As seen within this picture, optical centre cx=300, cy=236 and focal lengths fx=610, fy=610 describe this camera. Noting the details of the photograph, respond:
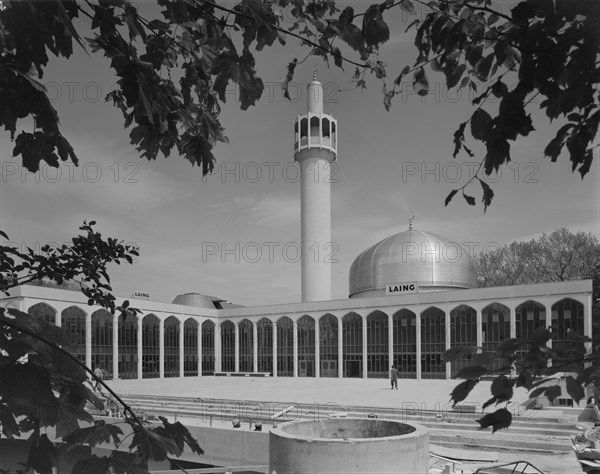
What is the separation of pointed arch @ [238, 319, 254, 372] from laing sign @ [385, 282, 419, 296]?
14201mm

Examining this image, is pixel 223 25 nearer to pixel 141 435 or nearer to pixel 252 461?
pixel 141 435

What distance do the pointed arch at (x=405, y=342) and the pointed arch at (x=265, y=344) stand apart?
1277cm

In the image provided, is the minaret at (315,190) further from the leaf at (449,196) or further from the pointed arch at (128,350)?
the leaf at (449,196)

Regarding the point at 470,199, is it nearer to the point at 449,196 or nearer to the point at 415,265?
the point at 449,196

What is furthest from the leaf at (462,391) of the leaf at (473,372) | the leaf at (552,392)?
the leaf at (552,392)

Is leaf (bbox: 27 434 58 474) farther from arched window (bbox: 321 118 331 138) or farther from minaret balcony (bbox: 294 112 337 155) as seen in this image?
arched window (bbox: 321 118 331 138)

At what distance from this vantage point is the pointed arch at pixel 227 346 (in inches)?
2330

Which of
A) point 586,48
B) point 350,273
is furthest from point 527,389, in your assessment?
point 350,273

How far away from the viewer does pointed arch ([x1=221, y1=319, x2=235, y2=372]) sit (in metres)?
59.2

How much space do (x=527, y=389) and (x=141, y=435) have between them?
1.35 metres

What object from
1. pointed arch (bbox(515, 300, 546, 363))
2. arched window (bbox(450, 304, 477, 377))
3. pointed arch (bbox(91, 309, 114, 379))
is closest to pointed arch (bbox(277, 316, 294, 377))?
arched window (bbox(450, 304, 477, 377))

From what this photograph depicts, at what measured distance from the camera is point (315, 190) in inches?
2068

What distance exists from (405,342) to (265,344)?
14.4 m

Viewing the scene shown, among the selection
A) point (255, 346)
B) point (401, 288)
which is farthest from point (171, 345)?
point (401, 288)
